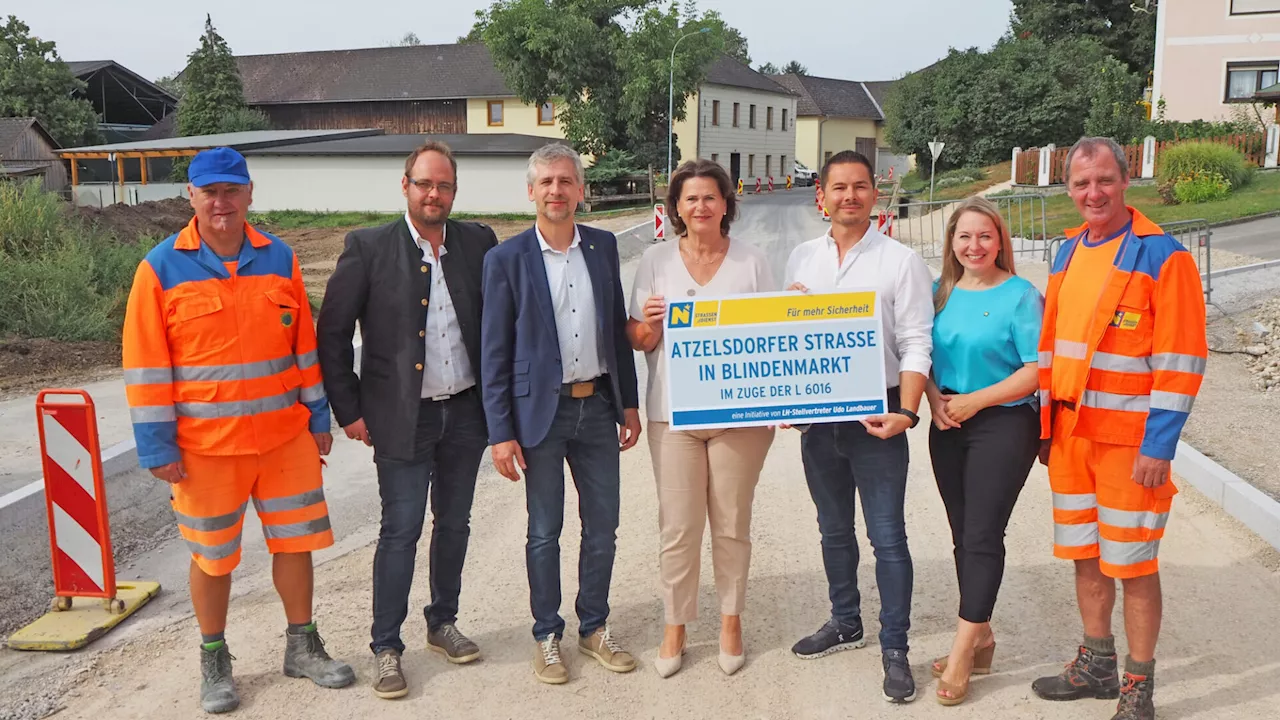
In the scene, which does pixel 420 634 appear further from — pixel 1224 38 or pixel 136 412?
pixel 1224 38

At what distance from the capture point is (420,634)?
5.05 meters

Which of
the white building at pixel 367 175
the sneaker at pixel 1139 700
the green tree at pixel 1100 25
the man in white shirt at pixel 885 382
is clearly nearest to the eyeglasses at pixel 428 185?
the man in white shirt at pixel 885 382

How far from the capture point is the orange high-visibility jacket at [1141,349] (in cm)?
384

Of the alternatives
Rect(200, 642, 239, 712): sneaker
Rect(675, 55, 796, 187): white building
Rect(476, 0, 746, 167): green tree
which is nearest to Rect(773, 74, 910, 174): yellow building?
Rect(675, 55, 796, 187): white building

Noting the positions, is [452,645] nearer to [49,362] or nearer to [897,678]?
[897,678]

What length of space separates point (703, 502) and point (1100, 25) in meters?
54.0

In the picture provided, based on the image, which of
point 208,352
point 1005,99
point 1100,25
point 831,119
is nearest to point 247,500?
point 208,352

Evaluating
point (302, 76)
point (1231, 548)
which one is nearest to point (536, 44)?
point (302, 76)

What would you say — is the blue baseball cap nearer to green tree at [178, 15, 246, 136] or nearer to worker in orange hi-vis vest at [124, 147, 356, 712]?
worker in orange hi-vis vest at [124, 147, 356, 712]

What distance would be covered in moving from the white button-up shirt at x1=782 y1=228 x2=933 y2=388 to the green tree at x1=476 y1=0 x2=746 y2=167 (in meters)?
43.0

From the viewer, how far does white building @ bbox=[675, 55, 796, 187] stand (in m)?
60.5

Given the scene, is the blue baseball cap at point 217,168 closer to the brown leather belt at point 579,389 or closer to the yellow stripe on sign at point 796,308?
the brown leather belt at point 579,389

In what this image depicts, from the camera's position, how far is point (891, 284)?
434cm

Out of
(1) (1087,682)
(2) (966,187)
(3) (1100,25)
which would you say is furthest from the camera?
(3) (1100,25)
